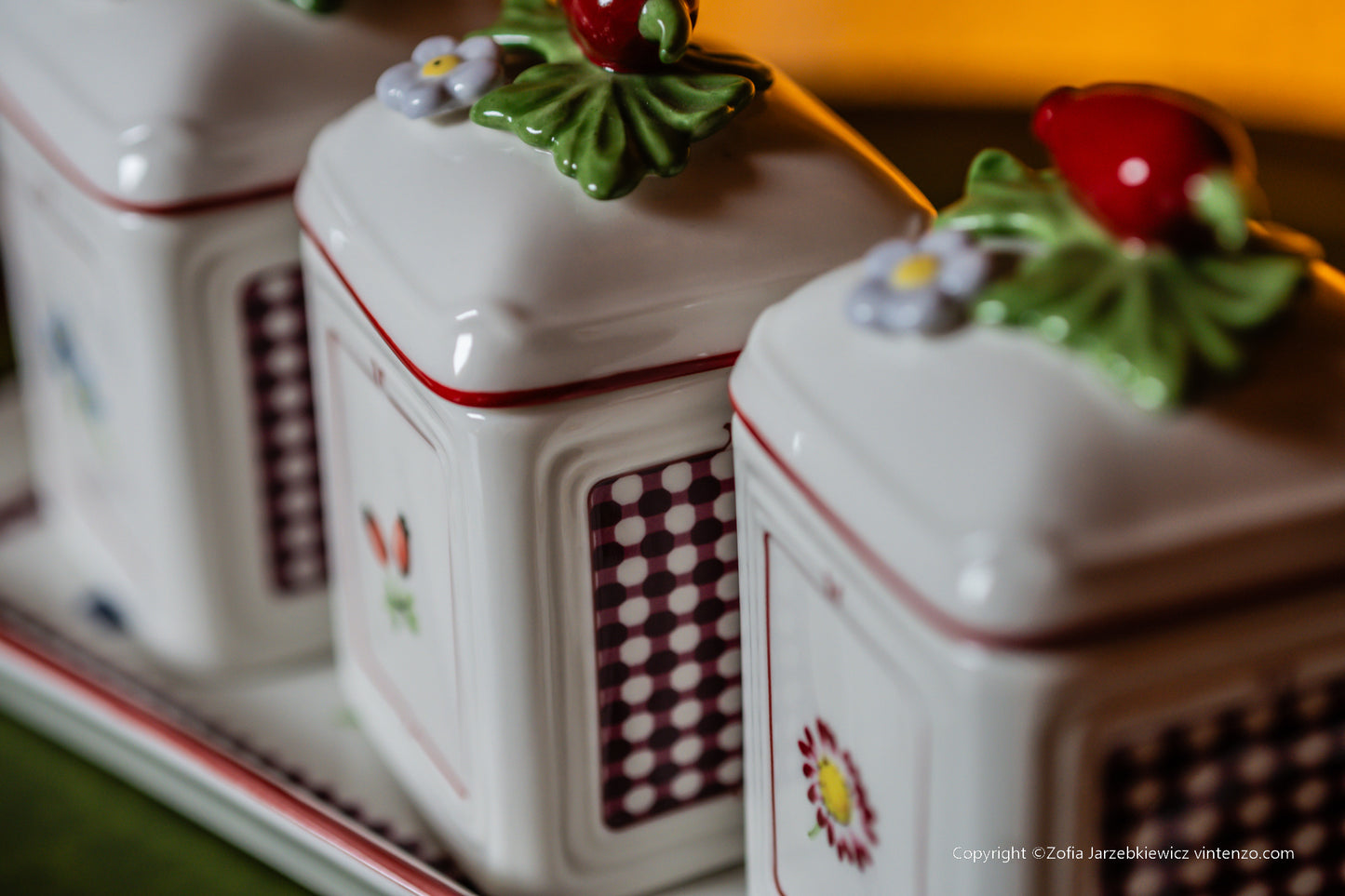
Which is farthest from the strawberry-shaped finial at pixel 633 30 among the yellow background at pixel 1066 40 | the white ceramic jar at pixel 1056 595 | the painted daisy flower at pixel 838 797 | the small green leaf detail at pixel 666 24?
→ the yellow background at pixel 1066 40

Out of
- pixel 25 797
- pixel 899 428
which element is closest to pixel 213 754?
pixel 25 797

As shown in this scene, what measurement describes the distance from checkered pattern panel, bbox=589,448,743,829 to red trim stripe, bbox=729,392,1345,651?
13 cm

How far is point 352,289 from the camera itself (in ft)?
1.77

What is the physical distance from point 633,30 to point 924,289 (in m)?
0.15

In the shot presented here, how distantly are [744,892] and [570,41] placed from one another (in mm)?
285

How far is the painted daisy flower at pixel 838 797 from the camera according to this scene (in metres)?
0.45

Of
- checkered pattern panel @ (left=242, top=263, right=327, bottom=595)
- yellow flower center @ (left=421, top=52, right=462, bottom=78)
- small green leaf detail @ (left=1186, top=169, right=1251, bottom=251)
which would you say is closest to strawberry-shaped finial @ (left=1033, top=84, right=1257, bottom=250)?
small green leaf detail @ (left=1186, top=169, right=1251, bottom=251)

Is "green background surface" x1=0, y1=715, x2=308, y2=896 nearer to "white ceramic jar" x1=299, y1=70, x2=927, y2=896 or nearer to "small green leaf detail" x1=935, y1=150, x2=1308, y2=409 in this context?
"white ceramic jar" x1=299, y1=70, x2=927, y2=896

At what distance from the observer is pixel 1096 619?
0.36m

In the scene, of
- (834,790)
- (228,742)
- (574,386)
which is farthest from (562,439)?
(228,742)

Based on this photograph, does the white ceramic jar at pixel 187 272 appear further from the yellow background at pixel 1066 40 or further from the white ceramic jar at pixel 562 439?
the yellow background at pixel 1066 40

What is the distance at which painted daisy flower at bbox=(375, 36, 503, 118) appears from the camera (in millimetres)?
535

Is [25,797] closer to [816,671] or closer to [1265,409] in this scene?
[816,671]

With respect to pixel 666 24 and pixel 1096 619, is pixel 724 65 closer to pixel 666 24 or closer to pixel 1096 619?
pixel 666 24
